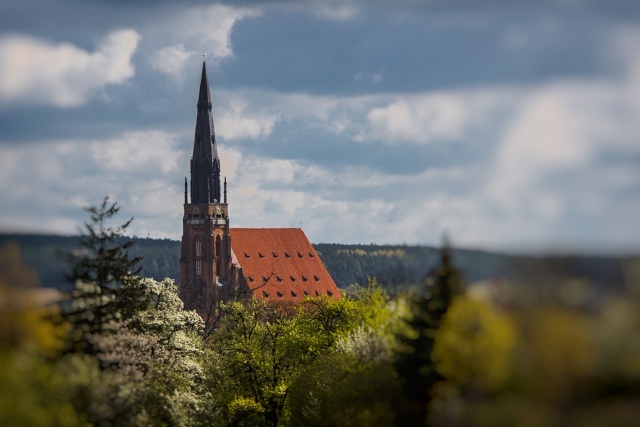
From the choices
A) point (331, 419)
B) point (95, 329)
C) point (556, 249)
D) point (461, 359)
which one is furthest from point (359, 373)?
point (556, 249)

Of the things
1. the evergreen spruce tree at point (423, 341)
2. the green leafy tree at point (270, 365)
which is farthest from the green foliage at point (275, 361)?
the evergreen spruce tree at point (423, 341)

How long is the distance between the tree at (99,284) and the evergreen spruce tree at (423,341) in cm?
1380

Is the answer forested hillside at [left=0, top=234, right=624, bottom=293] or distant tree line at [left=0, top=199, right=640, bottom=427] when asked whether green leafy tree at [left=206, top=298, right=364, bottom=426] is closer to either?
distant tree line at [left=0, top=199, right=640, bottom=427]

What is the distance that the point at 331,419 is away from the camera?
68.6 meters

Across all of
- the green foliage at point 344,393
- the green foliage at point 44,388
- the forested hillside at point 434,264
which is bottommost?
the green foliage at point 344,393

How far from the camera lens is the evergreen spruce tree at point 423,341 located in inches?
2088

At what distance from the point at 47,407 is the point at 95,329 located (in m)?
15.9

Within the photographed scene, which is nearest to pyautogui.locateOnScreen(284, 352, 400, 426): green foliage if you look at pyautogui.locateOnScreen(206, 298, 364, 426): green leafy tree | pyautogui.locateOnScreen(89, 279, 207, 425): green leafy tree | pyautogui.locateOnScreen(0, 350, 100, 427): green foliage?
pyautogui.locateOnScreen(206, 298, 364, 426): green leafy tree

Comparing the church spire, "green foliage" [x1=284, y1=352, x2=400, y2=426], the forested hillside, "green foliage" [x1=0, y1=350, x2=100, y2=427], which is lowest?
"green foliage" [x1=284, y1=352, x2=400, y2=426]

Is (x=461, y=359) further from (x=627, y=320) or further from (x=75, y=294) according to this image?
(x=75, y=294)

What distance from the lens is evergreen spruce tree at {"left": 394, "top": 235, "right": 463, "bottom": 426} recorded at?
53.0 meters

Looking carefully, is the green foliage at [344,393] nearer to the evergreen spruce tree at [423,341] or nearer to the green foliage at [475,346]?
the evergreen spruce tree at [423,341]

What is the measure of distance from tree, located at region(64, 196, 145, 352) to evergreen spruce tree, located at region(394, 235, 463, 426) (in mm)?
13796

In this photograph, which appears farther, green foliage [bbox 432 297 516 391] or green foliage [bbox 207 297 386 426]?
green foliage [bbox 207 297 386 426]
